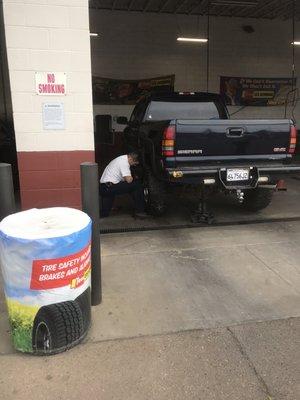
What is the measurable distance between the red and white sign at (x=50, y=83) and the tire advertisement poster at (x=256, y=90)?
9.15 meters

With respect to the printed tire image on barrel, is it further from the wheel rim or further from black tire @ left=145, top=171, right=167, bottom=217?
black tire @ left=145, top=171, right=167, bottom=217

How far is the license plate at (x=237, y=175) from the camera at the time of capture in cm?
560

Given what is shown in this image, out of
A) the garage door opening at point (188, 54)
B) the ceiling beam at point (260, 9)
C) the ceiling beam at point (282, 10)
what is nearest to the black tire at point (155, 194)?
the garage door opening at point (188, 54)

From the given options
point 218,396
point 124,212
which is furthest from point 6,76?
point 218,396

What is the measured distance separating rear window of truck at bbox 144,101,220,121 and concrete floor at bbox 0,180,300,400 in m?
3.07

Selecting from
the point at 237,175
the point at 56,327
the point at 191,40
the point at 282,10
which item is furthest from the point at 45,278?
the point at 282,10

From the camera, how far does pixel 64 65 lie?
196 inches

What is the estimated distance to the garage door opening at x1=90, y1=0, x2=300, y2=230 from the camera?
40.2ft

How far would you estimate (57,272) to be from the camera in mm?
2758

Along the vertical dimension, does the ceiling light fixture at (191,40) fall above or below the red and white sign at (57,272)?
above

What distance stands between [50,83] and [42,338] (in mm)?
3213

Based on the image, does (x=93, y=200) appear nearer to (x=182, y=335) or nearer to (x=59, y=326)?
(x=59, y=326)

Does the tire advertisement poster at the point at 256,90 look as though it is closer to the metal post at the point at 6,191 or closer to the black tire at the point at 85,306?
the metal post at the point at 6,191

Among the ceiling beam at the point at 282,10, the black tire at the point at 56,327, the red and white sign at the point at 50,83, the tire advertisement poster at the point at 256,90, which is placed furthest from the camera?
the tire advertisement poster at the point at 256,90
